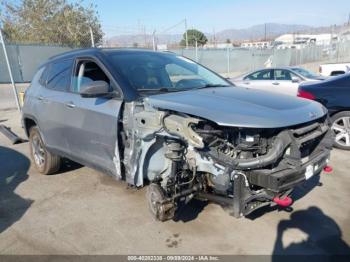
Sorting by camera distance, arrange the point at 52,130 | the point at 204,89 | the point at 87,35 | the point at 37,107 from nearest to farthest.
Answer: the point at 204,89
the point at 52,130
the point at 37,107
the point at 87,35

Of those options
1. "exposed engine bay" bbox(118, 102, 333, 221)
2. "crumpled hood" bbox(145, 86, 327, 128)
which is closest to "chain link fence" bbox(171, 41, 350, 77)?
"crumpled hood" bbox(145, 86, 327, 128)

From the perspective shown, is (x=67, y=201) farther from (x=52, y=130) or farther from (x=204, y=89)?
(x=204, y=89)

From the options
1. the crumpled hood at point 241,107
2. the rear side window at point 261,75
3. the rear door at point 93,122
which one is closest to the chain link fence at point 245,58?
the rear side window at point 261,75

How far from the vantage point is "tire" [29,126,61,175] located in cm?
545

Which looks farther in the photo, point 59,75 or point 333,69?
point 333,69

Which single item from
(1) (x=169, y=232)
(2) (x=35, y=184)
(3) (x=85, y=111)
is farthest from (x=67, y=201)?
(1) (x=169, y=232)

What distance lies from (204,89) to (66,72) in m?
2.05

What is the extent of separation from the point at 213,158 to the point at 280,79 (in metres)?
10.1

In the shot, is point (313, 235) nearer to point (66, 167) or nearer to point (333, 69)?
point (66, 167)

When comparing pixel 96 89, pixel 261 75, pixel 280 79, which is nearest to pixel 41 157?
pixel 96 89

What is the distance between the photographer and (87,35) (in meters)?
29.6

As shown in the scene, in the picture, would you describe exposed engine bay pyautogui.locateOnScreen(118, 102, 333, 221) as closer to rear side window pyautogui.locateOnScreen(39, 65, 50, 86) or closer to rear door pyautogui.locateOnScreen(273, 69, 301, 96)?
rear side window pyautogui.locateOnScreen(39, 65, 50, 86)

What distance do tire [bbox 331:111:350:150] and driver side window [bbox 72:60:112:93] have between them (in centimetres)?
446

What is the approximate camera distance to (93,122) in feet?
13.4
